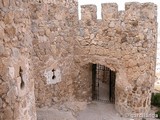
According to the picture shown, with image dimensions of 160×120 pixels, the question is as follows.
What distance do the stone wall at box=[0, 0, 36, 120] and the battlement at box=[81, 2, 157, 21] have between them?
544cm

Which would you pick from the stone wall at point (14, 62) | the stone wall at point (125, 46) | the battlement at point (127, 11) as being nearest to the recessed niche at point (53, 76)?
the stone wall at point (125, 46)

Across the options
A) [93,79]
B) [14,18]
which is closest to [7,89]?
[14,18]

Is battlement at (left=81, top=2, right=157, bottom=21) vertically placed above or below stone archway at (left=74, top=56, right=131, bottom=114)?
above

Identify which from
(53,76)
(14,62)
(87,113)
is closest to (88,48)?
(53,76)

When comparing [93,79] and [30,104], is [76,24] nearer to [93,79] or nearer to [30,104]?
[93,79]

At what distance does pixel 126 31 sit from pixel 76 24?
1846 millimetres

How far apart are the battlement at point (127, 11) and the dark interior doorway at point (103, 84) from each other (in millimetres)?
2334

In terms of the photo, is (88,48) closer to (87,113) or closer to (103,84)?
(87,113)

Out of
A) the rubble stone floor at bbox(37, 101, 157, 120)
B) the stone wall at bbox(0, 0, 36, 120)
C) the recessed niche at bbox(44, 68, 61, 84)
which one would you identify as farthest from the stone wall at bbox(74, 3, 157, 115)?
the stone wall at bbox(0, 0, 36, 120)

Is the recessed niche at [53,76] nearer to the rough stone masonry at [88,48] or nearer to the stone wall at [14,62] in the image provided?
the rough stone masonry at [88,48]

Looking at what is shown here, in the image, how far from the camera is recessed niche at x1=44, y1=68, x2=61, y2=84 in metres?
9.42

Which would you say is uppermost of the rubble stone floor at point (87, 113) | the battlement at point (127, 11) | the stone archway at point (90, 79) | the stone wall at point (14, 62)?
the battlement at point (127, 11)

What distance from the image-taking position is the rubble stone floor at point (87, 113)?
345 inches

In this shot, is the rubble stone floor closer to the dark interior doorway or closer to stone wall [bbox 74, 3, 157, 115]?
stone wall [bbox 74, 3, 157, 115]
